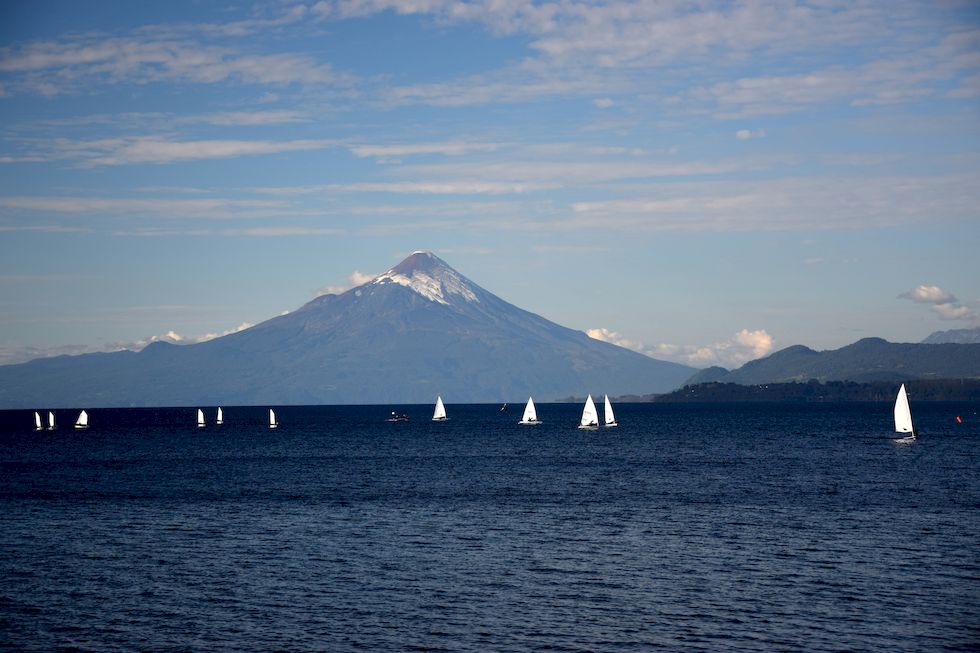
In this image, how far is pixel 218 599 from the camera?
49.1 metres

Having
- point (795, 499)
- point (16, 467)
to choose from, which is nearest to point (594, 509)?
point (795, 499)

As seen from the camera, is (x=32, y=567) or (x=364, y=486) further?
(x=364, y=486)

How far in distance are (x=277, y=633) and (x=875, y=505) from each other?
2008 inches

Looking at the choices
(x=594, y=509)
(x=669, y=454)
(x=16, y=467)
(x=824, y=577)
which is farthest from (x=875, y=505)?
(x=16, y=467)

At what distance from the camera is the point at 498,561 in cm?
5688

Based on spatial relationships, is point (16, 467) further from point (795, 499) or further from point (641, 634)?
point (641, 634)

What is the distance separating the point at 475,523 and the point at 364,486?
2988 centimetres

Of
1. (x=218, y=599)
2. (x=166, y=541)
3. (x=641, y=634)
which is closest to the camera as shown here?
(x=641, y=634)

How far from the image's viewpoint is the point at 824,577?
51.9 meters

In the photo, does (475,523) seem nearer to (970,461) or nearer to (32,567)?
(32,567)

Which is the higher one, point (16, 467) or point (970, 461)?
point (16, 467)

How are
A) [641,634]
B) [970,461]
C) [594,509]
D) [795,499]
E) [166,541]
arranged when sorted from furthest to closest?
1. [970,461]
2. [795,499]
3. [594,509]
4. [166,541]
5. [641,634]

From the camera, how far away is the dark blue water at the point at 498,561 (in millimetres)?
43188

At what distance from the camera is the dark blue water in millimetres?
43188
